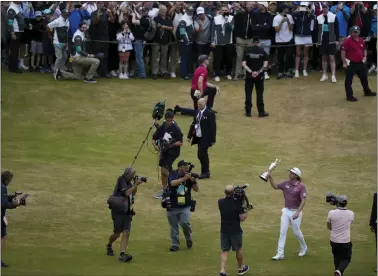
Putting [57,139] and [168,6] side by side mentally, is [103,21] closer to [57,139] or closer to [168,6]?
[168,6]

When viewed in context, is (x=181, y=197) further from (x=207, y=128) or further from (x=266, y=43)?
(x=266, y=43)

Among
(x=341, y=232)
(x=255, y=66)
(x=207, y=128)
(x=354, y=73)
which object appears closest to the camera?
(x=341, y=232)

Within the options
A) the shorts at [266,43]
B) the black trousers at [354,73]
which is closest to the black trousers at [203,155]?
the black trousers at [354,73]

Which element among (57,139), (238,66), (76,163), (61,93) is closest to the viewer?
(76,163)

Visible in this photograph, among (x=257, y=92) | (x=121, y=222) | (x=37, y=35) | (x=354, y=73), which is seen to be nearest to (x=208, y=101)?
(x=257, y=92)

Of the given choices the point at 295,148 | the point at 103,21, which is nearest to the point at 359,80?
the point at 295,148

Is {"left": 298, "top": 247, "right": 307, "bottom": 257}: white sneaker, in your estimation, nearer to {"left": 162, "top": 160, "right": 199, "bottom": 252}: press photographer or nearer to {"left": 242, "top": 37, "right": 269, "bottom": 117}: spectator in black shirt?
{"left": 162, "top": 160, "right": 199, "bottom": 252}: press photographer

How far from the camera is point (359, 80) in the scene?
30.9 m

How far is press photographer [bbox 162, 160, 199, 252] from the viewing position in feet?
62.2

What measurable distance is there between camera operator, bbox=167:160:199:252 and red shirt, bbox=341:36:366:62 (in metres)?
10.6

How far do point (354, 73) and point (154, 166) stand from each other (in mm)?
7098

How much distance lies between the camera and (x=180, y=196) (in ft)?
62.3

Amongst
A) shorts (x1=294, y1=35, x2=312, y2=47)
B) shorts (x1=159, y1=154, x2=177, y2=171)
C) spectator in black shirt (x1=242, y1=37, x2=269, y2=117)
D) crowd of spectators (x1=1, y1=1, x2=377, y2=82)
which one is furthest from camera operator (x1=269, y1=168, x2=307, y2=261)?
shorts (x1=294, y1=35, x2=312, y2=47)

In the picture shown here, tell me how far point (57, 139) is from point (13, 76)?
5.42 m
